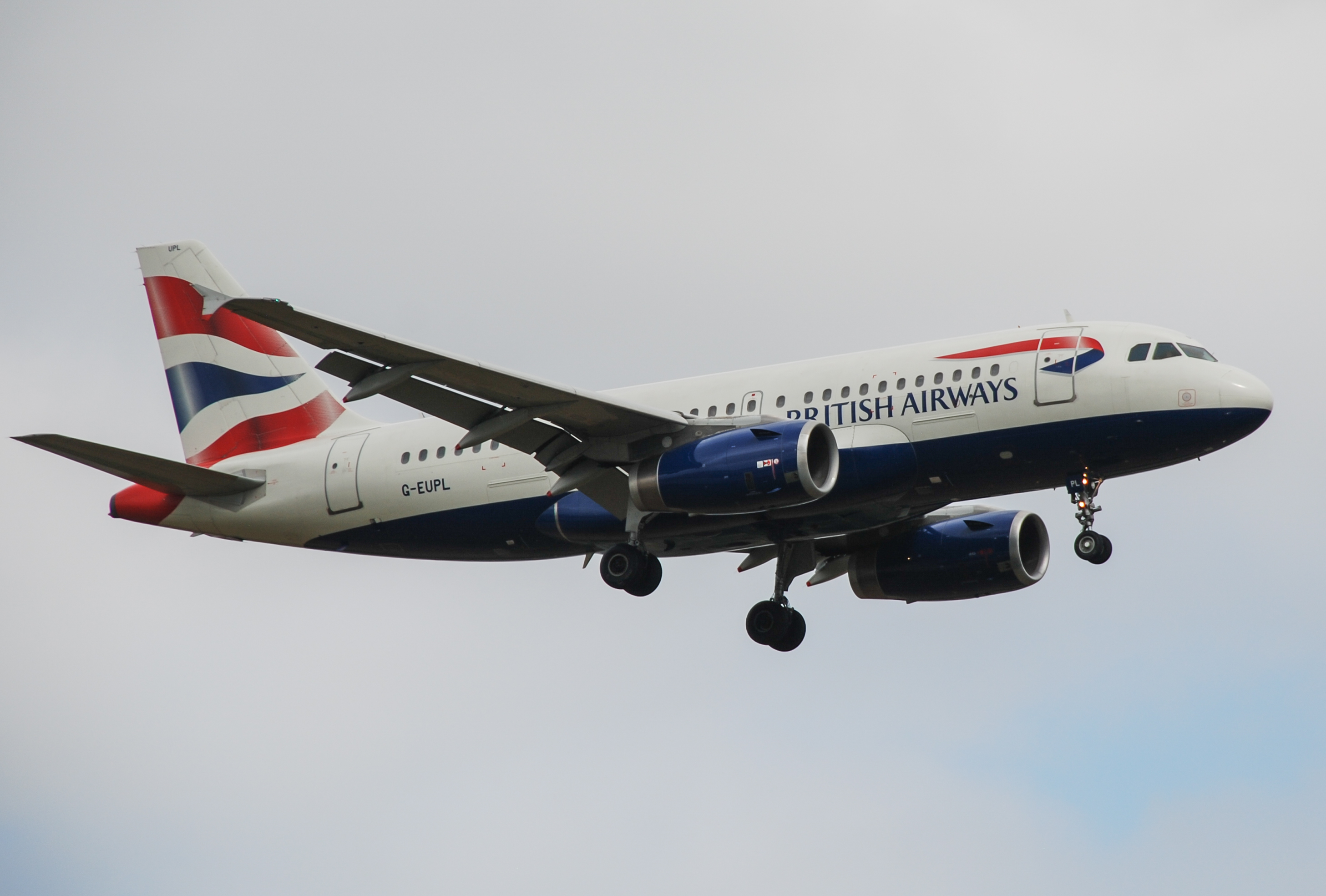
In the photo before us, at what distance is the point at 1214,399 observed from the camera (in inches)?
1145

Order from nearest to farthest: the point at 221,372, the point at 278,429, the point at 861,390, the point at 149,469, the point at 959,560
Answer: the point at 861,390 → the point at 149,469 → the point at 959,560 → the point at 278,429 → the point at 221,372

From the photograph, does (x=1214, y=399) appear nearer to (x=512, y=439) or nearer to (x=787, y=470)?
(x=787, y=470)

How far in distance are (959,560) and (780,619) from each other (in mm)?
4019

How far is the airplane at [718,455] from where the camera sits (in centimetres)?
2925

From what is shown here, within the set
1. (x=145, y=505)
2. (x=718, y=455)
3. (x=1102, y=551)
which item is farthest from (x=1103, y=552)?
(x=145, y=505)

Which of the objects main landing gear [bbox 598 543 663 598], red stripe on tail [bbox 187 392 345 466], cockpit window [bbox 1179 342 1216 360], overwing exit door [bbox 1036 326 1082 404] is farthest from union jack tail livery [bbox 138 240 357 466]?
cockpit window [bbox 1179 342 1216 360]

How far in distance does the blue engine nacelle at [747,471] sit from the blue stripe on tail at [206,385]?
11.7 metres

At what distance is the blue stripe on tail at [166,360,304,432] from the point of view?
38.0 meters

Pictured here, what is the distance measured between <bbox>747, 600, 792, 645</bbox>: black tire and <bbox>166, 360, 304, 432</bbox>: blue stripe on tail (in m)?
11.8

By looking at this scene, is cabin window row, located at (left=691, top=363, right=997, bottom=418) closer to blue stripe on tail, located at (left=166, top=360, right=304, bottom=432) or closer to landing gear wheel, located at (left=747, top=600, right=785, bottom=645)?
landing gear wheel, located at (left=747, top=600, right=785, bottom=645)

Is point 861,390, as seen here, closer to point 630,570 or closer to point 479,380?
point 630,570

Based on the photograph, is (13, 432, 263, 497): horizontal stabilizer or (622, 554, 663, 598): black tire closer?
(13, 432, 263, 497): horizontal stabilizer

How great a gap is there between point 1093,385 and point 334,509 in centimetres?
1592

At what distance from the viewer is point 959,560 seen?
34812mm
